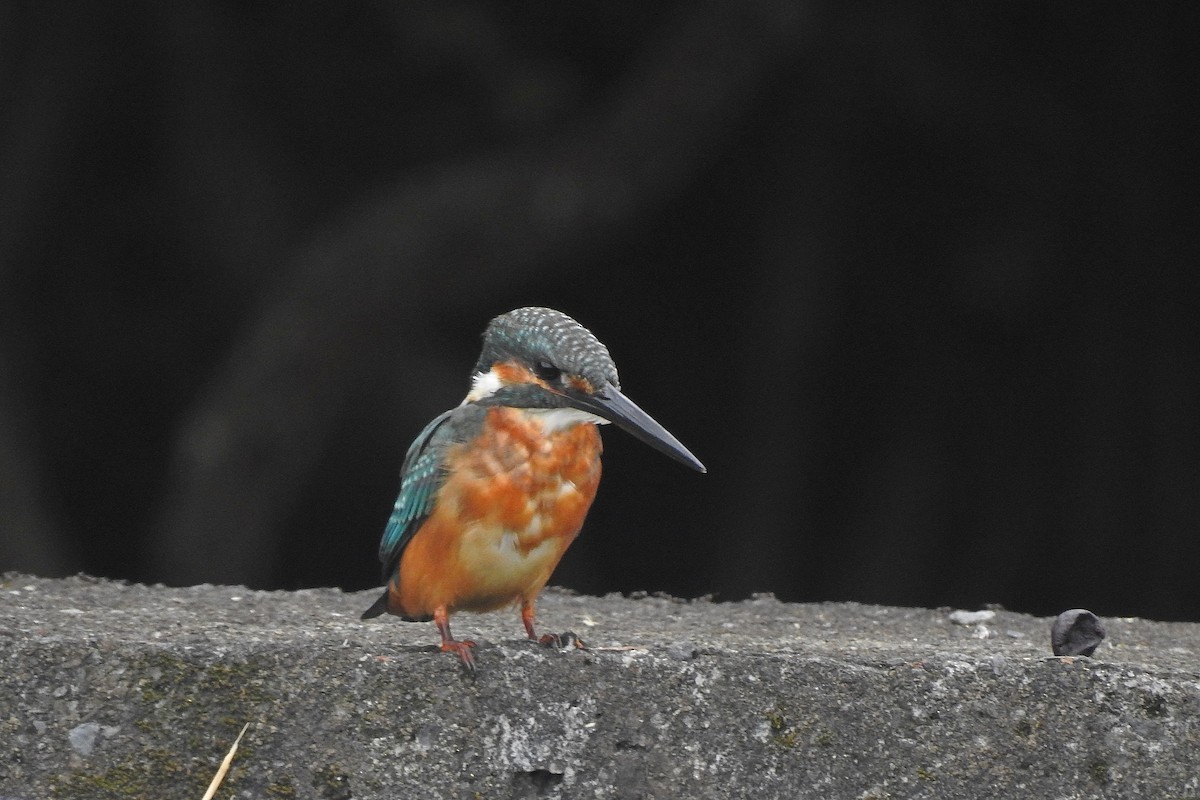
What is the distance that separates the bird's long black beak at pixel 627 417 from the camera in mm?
2652

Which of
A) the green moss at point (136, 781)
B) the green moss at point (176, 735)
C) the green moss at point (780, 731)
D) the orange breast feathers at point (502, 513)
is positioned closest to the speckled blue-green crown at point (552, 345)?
the orange breast feathers at point (502, 513)

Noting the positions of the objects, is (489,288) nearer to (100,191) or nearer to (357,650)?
(100,191)

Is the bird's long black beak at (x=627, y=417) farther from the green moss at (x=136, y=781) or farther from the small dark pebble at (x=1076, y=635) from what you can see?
the green moss at (x=136, y=781)

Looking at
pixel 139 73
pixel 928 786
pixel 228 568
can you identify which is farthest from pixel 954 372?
pixel 928 786

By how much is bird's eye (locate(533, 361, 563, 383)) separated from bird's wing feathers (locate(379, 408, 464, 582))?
7.3 inches

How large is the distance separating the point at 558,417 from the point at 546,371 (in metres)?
0.09

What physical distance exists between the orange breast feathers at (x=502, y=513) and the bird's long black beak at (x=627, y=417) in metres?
0.10

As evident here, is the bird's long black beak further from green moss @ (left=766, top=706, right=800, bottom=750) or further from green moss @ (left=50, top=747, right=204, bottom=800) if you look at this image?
green moss @ (left=50, top=747, right=204, bottom=800)

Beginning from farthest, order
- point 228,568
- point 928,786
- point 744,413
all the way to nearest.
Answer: point 744,413 → point 228,568 → point 928,786

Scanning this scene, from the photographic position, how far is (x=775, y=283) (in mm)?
6996

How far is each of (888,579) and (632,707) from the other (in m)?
4.74

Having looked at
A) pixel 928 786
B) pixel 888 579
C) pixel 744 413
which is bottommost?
pixel 928 786

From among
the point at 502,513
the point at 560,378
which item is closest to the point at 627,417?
the point at 560,378

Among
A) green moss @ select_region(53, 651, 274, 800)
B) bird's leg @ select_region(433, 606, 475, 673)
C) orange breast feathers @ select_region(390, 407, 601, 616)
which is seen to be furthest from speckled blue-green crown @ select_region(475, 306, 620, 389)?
green moss @ select_region(53, 651, 274, 800)
